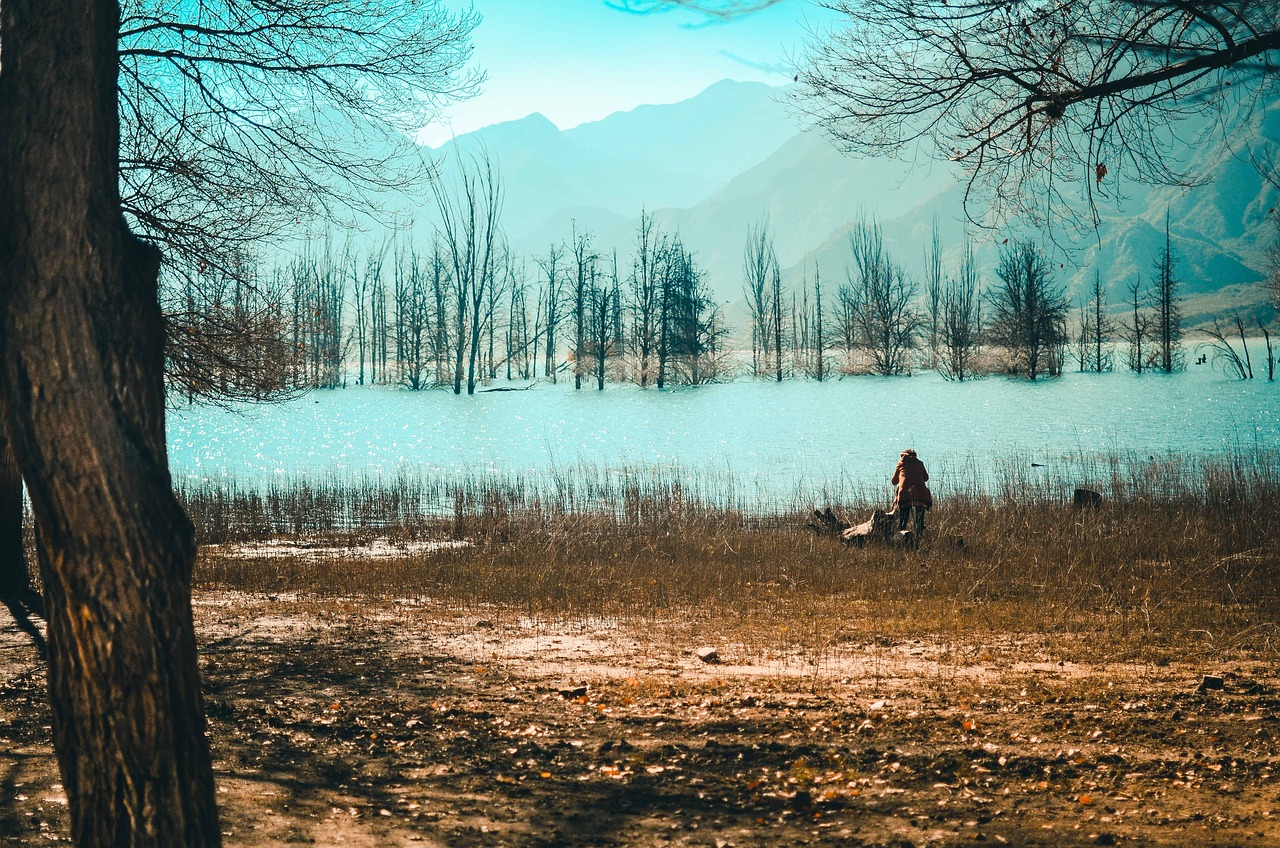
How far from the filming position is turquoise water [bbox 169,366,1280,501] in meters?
29.4

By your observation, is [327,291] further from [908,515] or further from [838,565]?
[838,565]

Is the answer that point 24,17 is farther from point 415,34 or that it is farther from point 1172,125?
point 1172,125

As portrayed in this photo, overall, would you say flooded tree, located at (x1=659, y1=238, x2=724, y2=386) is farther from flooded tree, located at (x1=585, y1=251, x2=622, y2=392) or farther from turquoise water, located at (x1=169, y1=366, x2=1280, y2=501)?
turquoise water, located at (x1=169, y1=366, x2=1280, y2=501)

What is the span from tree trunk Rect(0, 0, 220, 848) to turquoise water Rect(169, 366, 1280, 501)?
1220 centimetres

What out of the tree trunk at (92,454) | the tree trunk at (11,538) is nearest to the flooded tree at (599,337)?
the tree trunk at (11,538)

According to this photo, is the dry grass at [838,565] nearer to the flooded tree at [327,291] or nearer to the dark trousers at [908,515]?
the dark trousers at [908,515]

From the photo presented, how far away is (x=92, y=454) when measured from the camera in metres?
3.26

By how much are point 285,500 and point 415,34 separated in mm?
13298

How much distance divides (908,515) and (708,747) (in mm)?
9652

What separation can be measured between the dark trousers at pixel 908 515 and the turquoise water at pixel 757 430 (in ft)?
12.3

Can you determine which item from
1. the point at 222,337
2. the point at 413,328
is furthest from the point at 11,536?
the point at 413,328

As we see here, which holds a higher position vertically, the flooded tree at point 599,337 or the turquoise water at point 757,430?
the flooded tree at point 599,337

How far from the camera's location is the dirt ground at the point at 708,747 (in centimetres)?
459

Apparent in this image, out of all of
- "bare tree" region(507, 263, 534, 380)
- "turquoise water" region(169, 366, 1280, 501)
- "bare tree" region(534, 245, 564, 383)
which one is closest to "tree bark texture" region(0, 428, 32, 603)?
"turquoise water" region(169, 366, 1280, 501)
